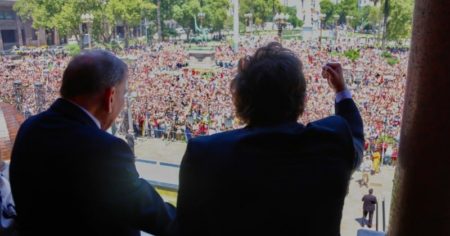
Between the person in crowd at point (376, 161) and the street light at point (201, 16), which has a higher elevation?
the street light at point (201, 16)

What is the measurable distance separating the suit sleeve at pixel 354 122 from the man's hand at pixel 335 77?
0.04m

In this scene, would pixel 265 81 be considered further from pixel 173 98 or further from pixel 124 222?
pixel 173 98

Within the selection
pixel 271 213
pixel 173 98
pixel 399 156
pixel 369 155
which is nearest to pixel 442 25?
pixel 399 156

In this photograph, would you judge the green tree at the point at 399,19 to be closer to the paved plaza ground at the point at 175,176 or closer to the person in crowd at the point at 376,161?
the paved plaza ground at the point at 175,176

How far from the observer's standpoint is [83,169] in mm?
900

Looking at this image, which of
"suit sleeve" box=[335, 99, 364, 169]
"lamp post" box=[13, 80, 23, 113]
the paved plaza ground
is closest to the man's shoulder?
"suit sleeve" box=[335, 99, 364, 169]

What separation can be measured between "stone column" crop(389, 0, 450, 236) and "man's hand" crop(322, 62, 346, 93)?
5.2 inches

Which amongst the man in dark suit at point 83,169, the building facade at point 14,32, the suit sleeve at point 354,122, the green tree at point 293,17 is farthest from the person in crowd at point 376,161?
the green tree at point 293,17

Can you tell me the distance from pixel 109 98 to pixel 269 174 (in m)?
0.42

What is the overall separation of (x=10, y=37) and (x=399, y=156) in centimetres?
3054

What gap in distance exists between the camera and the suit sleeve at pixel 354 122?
32.6 inches

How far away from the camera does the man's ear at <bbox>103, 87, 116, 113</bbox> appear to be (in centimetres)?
97

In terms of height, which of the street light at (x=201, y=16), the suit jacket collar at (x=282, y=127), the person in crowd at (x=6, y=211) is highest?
the street light at (x=201, y=16)

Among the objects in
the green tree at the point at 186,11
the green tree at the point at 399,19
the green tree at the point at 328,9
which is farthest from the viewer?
the green tree at the point at 328,9
